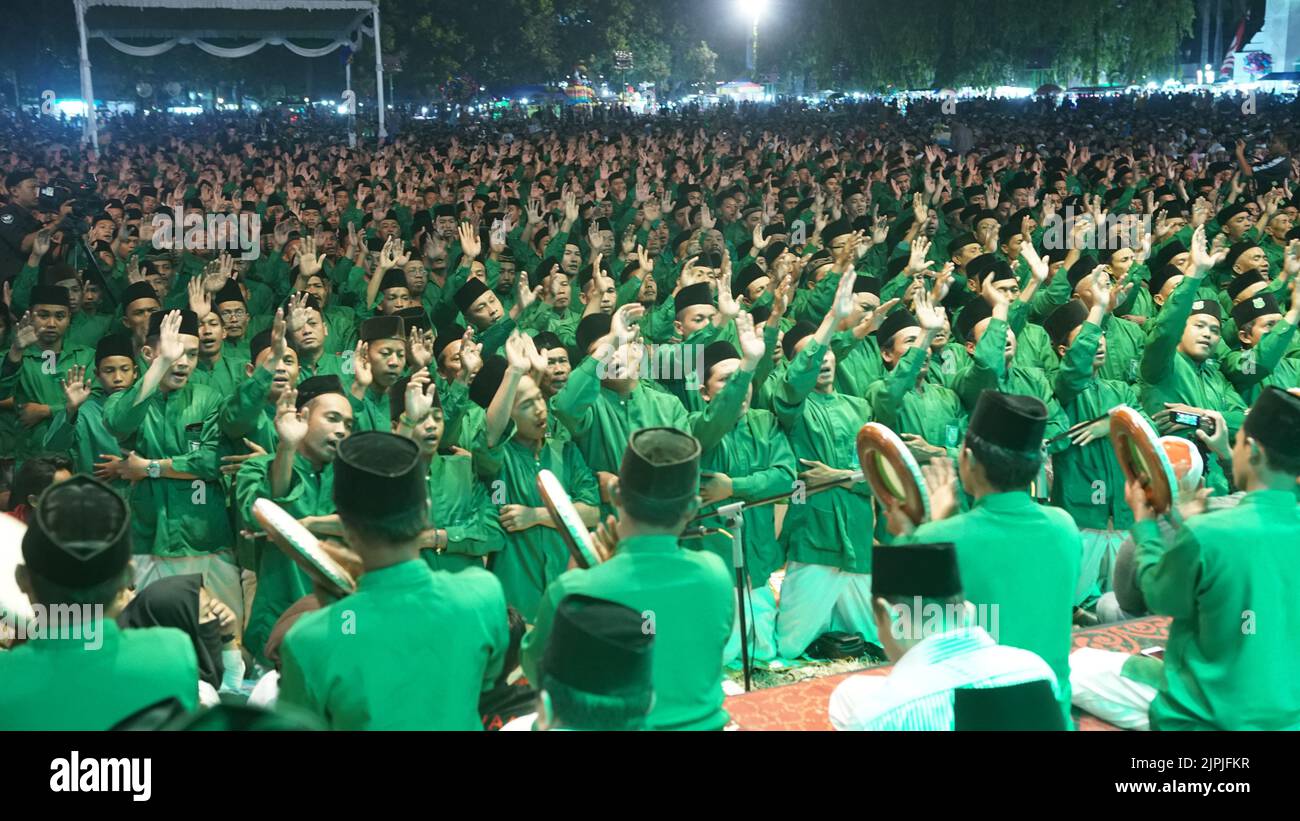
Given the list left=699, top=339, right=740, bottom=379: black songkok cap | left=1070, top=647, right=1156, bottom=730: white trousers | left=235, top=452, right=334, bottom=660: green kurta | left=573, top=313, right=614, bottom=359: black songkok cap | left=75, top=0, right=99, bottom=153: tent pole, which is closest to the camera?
left=1070, top=647, right=1156, bottom=730: white trousers

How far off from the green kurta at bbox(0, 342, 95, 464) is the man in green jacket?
5.70 m

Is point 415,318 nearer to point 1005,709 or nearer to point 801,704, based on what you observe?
point 801,704

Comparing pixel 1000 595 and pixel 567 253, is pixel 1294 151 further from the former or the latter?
pixel 1000 595

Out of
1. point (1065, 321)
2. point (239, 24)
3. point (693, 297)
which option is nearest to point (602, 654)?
point (693, 297)

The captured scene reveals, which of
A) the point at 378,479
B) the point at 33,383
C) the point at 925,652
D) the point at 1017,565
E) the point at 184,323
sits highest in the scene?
the point at 184,323

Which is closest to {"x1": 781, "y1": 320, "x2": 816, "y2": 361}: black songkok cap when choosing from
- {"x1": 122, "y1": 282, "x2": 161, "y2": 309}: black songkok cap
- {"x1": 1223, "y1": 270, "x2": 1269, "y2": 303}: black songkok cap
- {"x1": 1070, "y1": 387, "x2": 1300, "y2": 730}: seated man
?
{"x1": 1223, "y1": 270, "x2": 1269, "y2": 303}: black songkok cap

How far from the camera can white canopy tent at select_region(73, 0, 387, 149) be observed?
23672 millimetres

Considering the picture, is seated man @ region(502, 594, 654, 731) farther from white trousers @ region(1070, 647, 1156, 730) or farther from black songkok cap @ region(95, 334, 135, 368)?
black songkok cap @ region(95, 334, 135, 368)

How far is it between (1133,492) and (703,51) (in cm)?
6970

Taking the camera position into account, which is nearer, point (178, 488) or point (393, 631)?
point (393, 631)

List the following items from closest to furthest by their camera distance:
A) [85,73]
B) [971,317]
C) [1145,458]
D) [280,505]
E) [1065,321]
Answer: [1145,458] → [280,505] → [1065,321] → [971,317] → [85,73]

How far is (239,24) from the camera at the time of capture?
26.3m

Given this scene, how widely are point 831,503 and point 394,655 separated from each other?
416 cm

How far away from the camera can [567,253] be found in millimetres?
11680
